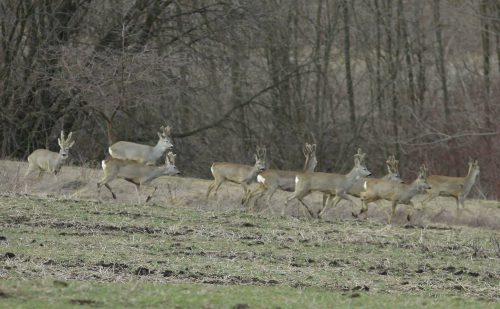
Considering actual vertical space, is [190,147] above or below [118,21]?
below

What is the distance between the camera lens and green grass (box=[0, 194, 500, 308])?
10379 mm

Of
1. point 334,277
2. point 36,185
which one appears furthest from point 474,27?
point 334,277

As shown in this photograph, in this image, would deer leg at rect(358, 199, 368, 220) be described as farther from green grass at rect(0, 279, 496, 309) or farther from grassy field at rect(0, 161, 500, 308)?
green grass at rect(0, 279, 496, 309)

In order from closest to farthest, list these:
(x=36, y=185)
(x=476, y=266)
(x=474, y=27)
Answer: (x=476, y=266)
(x=36, y=185)
(x=474, y=27)

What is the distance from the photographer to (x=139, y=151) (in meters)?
26.0

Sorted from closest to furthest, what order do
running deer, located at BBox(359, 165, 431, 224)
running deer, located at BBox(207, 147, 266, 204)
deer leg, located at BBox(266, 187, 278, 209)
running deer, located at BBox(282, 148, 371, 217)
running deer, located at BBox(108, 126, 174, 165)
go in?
1. running deer, located at BBox(282, 148, 371, 217)
2. running deer, located at BBox(359, 165, 431, 224)
3. deer leg, located at BBox(266, 187, 278, 209)
4. running deer, located at BBox(207, 147, 266, 204)
5. running deer, located at BBox(108, 126, 174, 165)

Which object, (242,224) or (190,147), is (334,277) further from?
(190,147)

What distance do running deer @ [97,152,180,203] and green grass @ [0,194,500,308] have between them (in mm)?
2023

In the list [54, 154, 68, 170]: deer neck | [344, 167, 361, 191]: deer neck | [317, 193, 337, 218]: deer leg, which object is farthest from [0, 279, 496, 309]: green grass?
[54, 154, 68, 170]: deer neck

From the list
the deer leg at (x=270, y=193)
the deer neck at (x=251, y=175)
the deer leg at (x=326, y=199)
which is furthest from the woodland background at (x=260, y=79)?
the deer leg at (x=326, y=199)

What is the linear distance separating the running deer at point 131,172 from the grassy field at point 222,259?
0.49 meters

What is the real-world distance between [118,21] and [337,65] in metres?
10.3

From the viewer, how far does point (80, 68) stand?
2919 centimetres

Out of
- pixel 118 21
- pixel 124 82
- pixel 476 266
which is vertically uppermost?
pixel 118 21
